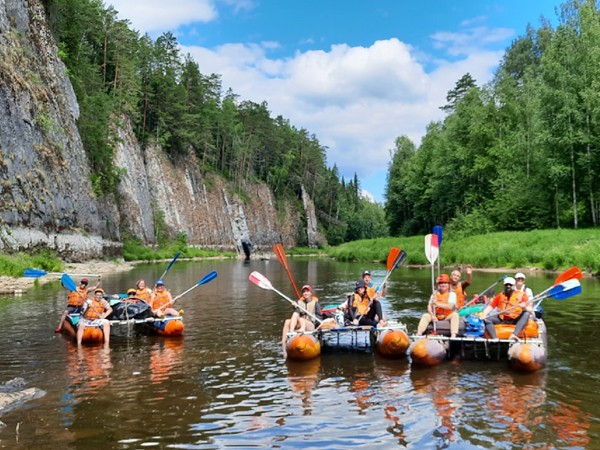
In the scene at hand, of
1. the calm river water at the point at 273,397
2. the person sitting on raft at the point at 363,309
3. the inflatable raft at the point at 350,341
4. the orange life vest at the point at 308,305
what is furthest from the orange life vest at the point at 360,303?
the calm river water at the point at 273,397

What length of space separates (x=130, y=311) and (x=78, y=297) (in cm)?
146

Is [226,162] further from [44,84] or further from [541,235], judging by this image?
[541,235]

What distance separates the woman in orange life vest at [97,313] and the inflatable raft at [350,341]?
14.1 ft

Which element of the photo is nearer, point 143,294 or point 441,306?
point 441,306

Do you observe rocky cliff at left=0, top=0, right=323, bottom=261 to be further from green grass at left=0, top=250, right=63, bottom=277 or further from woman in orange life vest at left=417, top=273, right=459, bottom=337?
woman in orange life vest at left=417, top=273, right=459, bottom=337

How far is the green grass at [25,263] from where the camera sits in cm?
2183

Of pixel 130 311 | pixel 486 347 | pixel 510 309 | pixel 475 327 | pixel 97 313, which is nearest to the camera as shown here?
pixel 486 347

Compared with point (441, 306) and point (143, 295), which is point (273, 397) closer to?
point (441, 306)

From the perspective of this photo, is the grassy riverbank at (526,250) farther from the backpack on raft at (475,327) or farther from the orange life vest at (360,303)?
the orange life vest at (360,303)

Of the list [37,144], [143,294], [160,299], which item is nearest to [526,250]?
[160,299]

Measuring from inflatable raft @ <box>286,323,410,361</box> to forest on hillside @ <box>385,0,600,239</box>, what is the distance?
89.2 ft

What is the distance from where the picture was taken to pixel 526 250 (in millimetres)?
30453

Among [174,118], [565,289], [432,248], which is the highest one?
[174,118]

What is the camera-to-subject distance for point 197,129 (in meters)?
67.8
